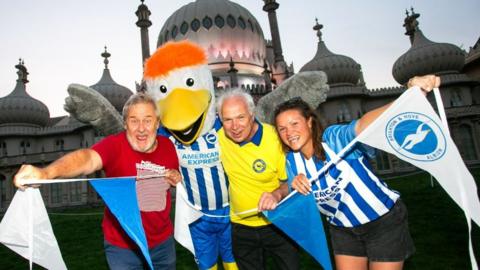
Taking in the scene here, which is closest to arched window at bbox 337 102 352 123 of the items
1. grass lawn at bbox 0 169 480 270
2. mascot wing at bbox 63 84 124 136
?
grass lawn at bbox 0 169 480 270

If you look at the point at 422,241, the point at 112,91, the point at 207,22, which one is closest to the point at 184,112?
the point at 422,241

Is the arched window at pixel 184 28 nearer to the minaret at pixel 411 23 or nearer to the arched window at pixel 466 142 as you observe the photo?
the minaret at pixel 411 23

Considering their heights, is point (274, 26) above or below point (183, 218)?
above

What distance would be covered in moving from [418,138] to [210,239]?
2.19 meters

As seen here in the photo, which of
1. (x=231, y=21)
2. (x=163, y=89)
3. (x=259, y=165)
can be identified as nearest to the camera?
(x=259, y=165)

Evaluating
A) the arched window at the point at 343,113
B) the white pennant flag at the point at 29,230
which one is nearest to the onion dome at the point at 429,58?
the arched window at the point at 343,113

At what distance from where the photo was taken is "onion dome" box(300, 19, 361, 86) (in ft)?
83.4

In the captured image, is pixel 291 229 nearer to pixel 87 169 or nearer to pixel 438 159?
pixel 438 159

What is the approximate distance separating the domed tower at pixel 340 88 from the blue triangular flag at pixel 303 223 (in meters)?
23.3

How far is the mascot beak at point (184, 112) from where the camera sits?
10.3 ft

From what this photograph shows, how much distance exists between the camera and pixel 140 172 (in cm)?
255

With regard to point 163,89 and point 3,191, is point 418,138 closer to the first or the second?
point 163,89

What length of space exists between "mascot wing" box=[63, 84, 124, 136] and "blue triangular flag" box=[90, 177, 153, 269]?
197 centimetres

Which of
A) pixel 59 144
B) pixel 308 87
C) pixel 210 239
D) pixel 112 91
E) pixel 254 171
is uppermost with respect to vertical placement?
pixel 112 91
